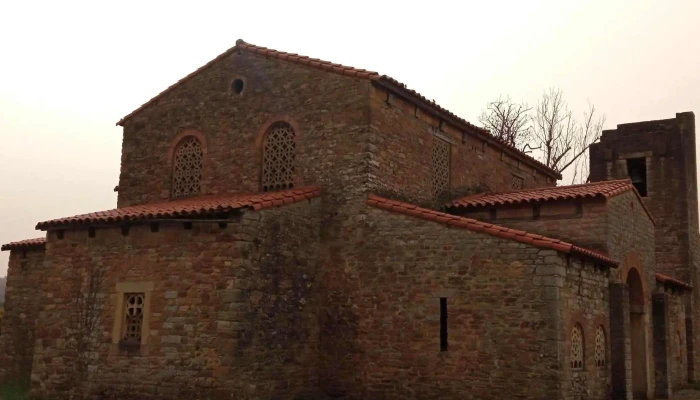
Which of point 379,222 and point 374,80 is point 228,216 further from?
point 374,80

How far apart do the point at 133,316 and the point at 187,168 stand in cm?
448

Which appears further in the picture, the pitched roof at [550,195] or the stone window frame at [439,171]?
the stone window frame at [439,171]

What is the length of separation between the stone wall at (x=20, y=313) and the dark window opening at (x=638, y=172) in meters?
19.3

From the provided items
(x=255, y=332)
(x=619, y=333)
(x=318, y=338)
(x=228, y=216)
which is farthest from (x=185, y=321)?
(x=619, y=333)

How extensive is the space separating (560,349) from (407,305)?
2956mm

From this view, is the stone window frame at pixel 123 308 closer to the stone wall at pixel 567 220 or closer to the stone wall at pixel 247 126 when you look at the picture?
the stone wall at pixel 247 126

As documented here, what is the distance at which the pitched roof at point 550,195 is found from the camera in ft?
47.2

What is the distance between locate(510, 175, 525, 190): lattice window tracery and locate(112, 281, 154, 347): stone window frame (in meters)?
11.6

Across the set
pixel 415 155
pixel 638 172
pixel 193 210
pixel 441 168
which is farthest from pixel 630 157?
pixel 193 210

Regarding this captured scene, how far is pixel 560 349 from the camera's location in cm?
1194

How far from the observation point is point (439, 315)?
13.0 meters

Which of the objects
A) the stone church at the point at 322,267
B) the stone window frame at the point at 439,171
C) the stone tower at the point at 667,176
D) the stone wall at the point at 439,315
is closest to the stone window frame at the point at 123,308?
the stone church at the point at 322,267

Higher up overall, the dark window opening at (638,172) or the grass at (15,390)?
the dark window opening at (638,172)

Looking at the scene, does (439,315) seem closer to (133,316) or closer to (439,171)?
(439,171)
